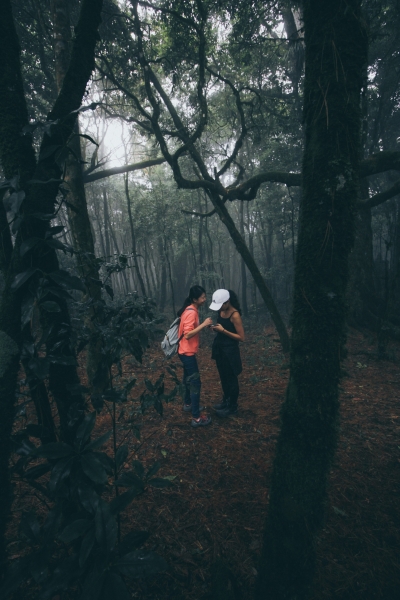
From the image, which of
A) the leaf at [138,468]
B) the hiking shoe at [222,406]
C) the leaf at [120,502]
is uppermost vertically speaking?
the leaf at [120,502]

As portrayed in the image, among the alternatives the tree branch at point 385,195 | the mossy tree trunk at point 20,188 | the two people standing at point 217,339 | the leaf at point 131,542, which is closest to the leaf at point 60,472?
the mossy tree trunk at point 20,188

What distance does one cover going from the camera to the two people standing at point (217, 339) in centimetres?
416

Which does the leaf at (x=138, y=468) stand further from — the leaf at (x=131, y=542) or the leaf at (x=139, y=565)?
the leaf at (x=139, y=565)

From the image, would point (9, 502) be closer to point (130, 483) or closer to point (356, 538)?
point (130, 483)

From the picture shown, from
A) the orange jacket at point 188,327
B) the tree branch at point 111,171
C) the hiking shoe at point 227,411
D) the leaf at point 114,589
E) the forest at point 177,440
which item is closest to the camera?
the leaf at point 114,589

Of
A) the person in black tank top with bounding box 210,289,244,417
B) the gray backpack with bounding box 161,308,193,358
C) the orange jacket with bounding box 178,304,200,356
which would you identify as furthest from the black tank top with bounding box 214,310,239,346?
the gray backpack with bounding box 161,308,193,358

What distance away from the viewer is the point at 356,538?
7.77 ft

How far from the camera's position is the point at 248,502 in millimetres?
2779

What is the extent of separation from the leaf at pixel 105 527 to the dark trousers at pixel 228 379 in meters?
3.19

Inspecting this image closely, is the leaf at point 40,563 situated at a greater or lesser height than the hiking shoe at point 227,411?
greater

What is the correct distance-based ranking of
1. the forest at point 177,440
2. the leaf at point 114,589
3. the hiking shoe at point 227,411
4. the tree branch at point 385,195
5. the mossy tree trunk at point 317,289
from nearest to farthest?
1. the leaf at point 114,589
2. the forest at point 177,440
3. the mossy tree trunk at point 317,289
4. the hiking shoe at point 227,411
5. the tree branch at point 385,195

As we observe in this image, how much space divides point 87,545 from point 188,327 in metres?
3.03

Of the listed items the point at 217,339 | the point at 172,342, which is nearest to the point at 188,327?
the point at 172,342

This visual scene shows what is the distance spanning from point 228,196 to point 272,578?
6.92 m
